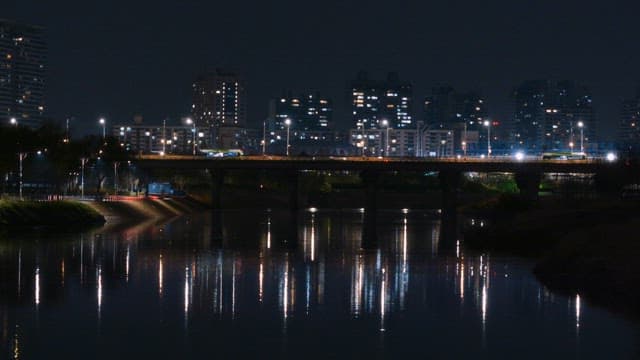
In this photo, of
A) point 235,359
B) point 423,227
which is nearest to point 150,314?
point 235,359

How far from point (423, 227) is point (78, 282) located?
67.7 m

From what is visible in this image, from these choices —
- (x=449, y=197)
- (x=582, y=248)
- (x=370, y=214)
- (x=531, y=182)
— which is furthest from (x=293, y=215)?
(x=582, y=248)

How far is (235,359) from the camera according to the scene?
3653 centimetres

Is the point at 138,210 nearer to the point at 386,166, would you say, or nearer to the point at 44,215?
the point at 44,215

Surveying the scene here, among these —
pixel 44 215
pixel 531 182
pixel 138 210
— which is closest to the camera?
pixel 44 215

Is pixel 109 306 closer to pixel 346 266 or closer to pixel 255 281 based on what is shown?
pixel 255 281

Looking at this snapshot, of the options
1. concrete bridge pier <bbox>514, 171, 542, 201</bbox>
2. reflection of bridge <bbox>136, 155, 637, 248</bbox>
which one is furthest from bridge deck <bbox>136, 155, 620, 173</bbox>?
concrete bridge pier <bbox>514, 171, 542, 201</bbox>

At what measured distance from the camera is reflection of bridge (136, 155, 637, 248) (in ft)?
544

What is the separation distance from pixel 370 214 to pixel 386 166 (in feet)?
54.6

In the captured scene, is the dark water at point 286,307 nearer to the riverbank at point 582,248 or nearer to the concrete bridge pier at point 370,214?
the riverbank at point 582,248

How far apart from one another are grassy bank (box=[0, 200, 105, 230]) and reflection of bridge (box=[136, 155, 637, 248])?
5178cm

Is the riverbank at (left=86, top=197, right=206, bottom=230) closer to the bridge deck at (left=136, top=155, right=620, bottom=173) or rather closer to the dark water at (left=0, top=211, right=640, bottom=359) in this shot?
the bridge deck at (left=136, top=155, right=620, bottom=173)

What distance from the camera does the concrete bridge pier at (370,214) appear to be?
309 feet

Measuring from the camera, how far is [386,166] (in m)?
171
